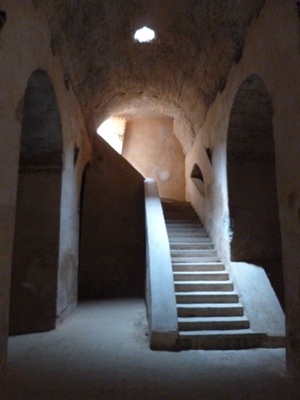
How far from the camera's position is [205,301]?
16.1 ft

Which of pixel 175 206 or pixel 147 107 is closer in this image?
pixel 175 206

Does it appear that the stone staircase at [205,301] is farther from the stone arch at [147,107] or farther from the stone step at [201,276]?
the stone arch at [147,107]

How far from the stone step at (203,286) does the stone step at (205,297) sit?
235 millimetres

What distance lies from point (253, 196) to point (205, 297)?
1.98m

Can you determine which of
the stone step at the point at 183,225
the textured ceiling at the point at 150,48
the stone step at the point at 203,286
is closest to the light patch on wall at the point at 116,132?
the textured ceiling at the point at 150,48

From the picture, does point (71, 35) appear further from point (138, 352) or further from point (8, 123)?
point (138, 352)

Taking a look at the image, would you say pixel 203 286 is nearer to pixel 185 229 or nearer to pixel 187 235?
pixel 187 235

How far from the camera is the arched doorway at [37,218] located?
15.4ft

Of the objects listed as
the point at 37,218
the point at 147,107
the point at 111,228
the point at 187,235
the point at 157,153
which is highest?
the point at 147,107

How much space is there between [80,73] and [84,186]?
120 inches

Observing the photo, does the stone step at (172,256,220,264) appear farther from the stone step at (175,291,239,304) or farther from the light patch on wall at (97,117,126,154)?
the light patch on wall at (97,117,126,154)

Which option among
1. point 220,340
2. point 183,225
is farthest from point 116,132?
point 220,340

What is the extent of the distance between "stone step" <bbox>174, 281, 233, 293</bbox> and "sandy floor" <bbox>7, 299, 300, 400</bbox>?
0.95m

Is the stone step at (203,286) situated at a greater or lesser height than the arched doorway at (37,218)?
lesser
